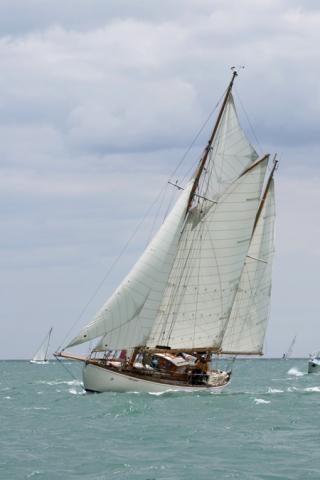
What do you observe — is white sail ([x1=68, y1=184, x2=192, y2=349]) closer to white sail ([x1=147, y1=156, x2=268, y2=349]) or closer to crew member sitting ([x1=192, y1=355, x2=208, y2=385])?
white sail ([x1=147, y1=156, x2=268, y2=349])

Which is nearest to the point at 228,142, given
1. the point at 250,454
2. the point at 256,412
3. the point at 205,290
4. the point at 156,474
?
the point at 205,290

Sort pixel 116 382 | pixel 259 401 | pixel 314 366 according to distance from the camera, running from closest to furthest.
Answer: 1. pixel 259 401
2. pixel 116 382
3. pixel 314 366

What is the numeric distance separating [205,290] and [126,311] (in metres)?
6.68

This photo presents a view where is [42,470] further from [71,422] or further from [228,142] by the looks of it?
[228,142]

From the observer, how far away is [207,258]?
57.4 m

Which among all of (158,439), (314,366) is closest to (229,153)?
(158,439)

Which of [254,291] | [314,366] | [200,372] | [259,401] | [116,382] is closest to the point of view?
[259,401]

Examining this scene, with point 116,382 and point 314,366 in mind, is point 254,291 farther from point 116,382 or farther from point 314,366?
point 314,366

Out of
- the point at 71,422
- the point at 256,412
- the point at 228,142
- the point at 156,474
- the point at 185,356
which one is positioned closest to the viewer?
the point at 156,474

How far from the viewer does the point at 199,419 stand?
41531 millimetres

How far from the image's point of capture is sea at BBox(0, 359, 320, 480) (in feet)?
88.7

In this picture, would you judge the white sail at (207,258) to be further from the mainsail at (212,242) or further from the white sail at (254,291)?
the white sail at (254,291)

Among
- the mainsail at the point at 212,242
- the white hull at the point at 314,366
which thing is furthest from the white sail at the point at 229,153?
the white hull at the point at 314,366

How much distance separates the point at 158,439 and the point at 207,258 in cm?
2464
